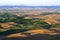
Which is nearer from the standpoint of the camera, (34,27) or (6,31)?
(6,31)

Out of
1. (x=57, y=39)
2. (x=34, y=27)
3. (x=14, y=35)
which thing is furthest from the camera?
(x=34, y=27)

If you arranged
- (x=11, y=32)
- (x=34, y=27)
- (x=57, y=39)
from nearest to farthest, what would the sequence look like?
(x=57, y=39) < (x=11, y=32) < (x=34, y=27)

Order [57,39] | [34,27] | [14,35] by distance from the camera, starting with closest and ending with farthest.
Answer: [57,39], [14,35], [34,27]

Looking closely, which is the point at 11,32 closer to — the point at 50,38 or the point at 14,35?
the point at 14,35

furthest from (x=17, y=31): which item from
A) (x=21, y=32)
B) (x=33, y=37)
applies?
(x=33, y=37)

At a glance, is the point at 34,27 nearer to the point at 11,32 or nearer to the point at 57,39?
the point at 11,32

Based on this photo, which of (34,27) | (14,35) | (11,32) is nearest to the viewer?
(14,35)

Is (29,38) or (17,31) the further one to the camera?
(17,31)

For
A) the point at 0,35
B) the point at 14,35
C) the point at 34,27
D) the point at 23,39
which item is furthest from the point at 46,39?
the point at 34,27
